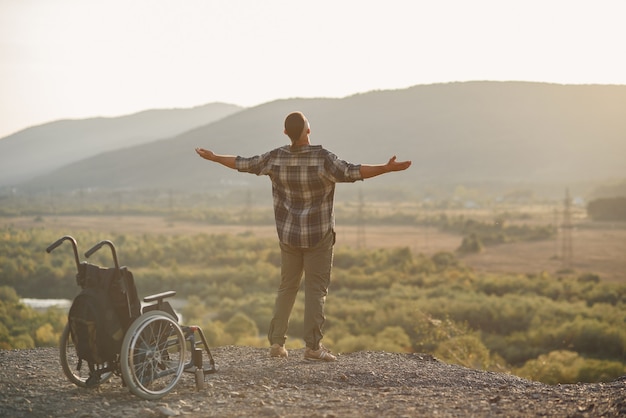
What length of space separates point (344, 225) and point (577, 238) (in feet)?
104

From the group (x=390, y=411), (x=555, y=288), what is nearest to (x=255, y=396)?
(x=390, y=411)

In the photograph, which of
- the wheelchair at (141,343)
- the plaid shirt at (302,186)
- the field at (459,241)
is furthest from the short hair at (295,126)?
the field at (459,241)

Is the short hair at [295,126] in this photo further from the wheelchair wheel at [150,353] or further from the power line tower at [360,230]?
the power line tower at [360,230]

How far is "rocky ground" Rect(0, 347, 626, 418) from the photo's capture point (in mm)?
5875

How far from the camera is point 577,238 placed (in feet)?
290

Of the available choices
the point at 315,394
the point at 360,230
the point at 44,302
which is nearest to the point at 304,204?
the point at 315,394

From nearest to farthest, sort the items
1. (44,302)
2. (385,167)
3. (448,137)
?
(385,167)
(44,302)
(448,137)

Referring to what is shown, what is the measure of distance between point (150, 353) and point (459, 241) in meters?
81.8

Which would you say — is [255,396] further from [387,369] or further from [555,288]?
[555,288]

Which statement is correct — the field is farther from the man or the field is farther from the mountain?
the man

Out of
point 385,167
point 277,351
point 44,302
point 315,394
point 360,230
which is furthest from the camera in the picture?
point 360,230

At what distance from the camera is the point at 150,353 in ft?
20.5

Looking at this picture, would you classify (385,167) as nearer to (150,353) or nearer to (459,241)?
(150,353)

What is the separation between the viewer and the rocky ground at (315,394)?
5875 mm
